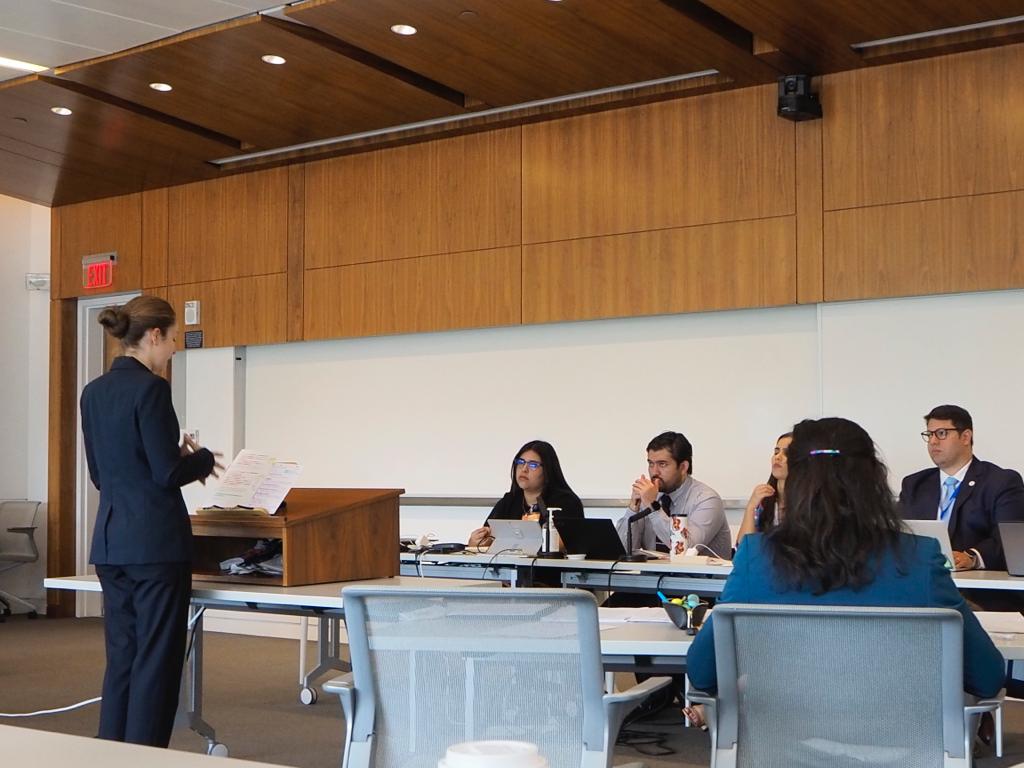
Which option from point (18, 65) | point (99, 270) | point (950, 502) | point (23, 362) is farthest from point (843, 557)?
point (23, 362)

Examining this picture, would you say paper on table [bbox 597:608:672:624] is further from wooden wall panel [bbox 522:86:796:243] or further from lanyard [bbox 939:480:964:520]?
wooden wall panel [bbox 522:86:796:243]

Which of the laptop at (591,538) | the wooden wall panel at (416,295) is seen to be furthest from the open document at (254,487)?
the wooden wall panel at (416,295)

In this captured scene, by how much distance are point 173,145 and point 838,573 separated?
699 cm

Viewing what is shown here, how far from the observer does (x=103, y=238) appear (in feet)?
32.2

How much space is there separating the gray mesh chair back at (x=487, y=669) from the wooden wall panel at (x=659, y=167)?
4895mm

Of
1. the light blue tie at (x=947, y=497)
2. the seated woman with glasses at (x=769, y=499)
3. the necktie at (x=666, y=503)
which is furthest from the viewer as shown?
the necktie at (x=666, y=503)

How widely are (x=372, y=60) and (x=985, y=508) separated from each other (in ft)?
12.8

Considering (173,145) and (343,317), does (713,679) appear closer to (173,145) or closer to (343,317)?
(343,317)

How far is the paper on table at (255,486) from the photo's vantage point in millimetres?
4191

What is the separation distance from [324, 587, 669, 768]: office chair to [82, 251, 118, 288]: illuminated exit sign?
26.4 feet

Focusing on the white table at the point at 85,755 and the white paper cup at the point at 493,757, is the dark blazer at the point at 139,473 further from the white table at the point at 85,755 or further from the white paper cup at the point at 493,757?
the white paper cup at the point at 493,757

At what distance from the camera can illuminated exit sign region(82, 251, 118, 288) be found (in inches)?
382

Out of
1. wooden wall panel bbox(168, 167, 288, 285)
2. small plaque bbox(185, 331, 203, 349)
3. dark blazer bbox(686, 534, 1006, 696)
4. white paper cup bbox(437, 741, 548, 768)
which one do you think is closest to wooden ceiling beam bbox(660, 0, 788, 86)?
wooden wall panel bbox(168, 167, 288, 285)

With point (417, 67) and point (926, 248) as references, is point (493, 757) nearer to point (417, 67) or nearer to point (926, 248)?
point (926, 248)
